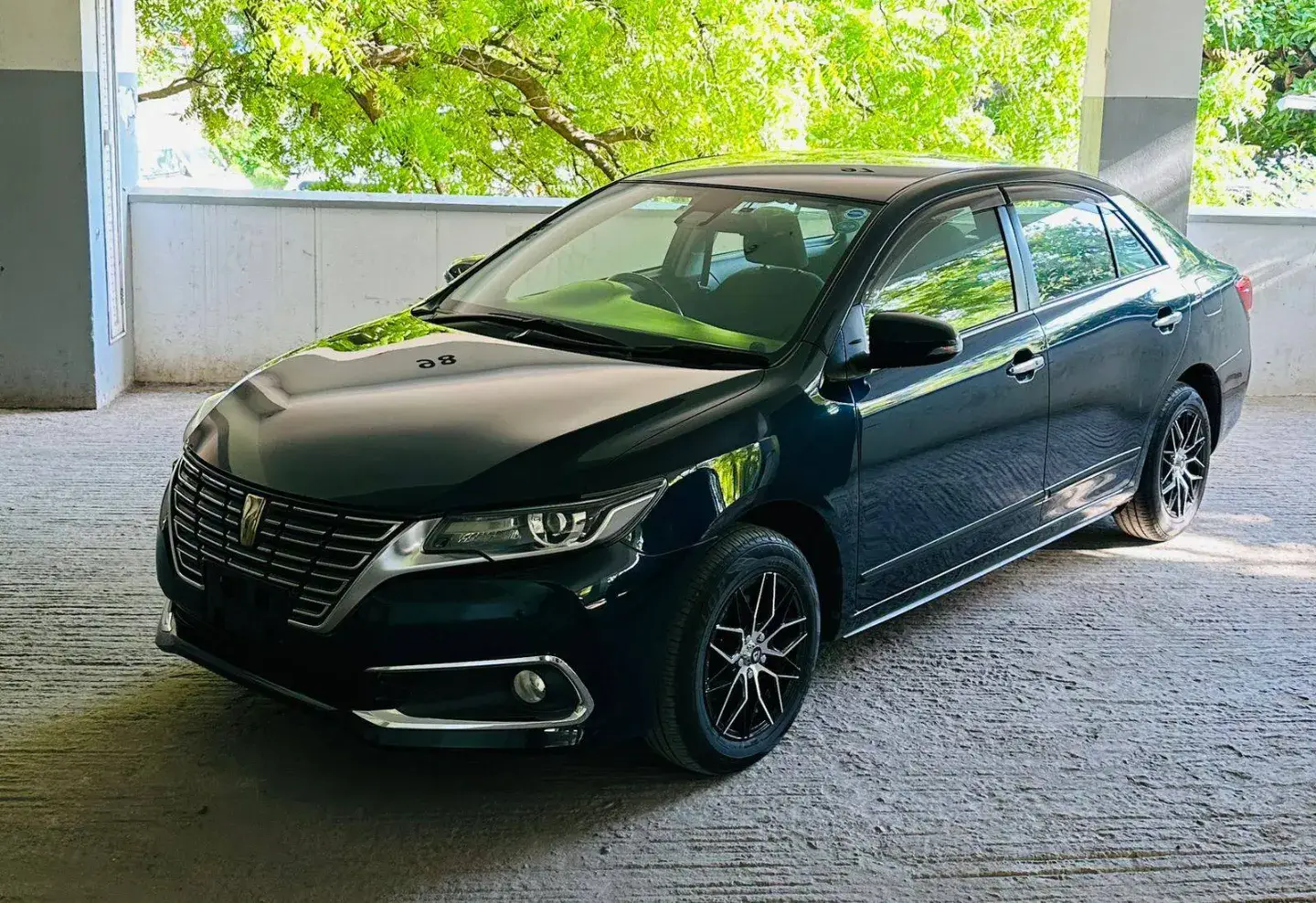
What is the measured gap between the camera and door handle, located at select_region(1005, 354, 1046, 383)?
4.92m

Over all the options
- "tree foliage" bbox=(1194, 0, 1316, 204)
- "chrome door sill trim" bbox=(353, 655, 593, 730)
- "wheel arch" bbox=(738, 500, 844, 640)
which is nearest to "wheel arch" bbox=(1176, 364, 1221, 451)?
"wheel arch" bbox=(738, 500, 844, 640)

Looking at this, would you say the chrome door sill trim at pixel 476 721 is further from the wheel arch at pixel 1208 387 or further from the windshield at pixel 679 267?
the wheel arch at pixel 1208 387

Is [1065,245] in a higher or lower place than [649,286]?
higher

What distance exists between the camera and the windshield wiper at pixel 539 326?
4.50 m

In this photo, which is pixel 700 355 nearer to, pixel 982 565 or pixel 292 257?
pixel 982 565

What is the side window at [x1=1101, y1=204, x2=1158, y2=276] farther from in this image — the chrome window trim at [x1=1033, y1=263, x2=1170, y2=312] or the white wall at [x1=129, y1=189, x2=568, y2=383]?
the white wall at [x1=129, y1=189, x2=568, y2=383]

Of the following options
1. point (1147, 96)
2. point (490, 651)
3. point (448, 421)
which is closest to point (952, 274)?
point (448, 421)

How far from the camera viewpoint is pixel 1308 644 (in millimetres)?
5309

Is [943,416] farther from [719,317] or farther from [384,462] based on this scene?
[384,462]

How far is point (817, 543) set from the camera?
14.4 ft

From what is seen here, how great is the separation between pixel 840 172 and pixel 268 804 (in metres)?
2.72

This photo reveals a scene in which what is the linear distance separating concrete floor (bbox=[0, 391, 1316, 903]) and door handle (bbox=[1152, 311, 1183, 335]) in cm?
105

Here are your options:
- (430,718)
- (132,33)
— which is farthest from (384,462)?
(132,33)

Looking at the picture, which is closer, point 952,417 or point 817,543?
point 817,543
